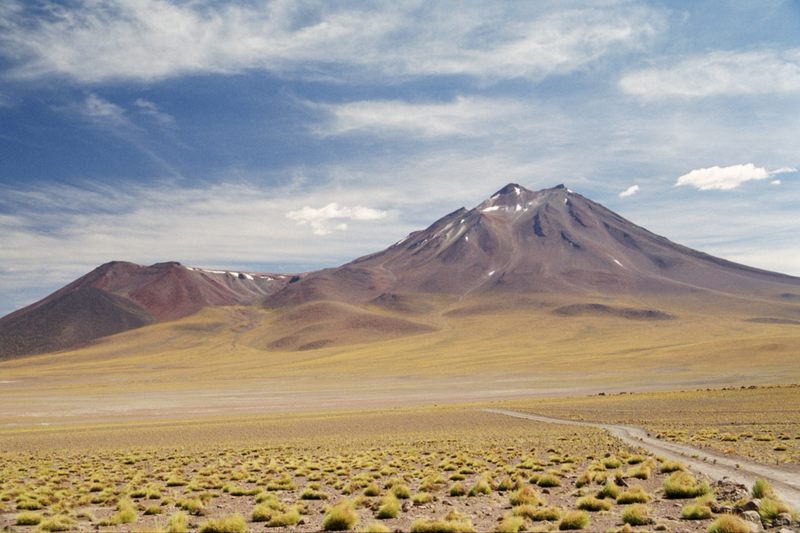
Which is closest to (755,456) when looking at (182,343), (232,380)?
(232,380)

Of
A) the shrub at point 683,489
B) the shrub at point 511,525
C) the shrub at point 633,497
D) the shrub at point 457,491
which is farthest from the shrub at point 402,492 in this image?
the shrub at point 683,489

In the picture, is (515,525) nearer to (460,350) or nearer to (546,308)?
(460,350)

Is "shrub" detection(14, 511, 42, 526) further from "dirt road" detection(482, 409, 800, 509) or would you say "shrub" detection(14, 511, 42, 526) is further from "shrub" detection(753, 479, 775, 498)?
"dirt road" detection(482, 409, 800, 509)

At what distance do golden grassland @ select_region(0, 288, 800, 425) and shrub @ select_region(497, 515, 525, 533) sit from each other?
157 ft

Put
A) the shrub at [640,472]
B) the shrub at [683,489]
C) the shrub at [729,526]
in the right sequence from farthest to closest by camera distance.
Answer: the shrub at [640,472] < the shrub at [683,489] < the shrub at [729,526]

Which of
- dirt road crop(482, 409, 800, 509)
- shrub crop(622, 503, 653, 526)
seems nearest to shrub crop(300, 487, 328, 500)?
shrub crop(622, 503, 653, 526)

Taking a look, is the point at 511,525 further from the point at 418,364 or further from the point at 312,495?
the point at 418,364

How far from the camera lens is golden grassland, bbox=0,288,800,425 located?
69.3m

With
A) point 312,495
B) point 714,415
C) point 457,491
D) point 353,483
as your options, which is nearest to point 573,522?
point 457,491

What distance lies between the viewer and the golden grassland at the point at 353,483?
12.7m

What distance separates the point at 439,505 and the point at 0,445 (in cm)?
2998

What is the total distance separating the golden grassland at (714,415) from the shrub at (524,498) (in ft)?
31.5

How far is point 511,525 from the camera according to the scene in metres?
11.3

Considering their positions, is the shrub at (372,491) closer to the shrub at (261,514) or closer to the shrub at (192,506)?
the shrub at (261,514)
